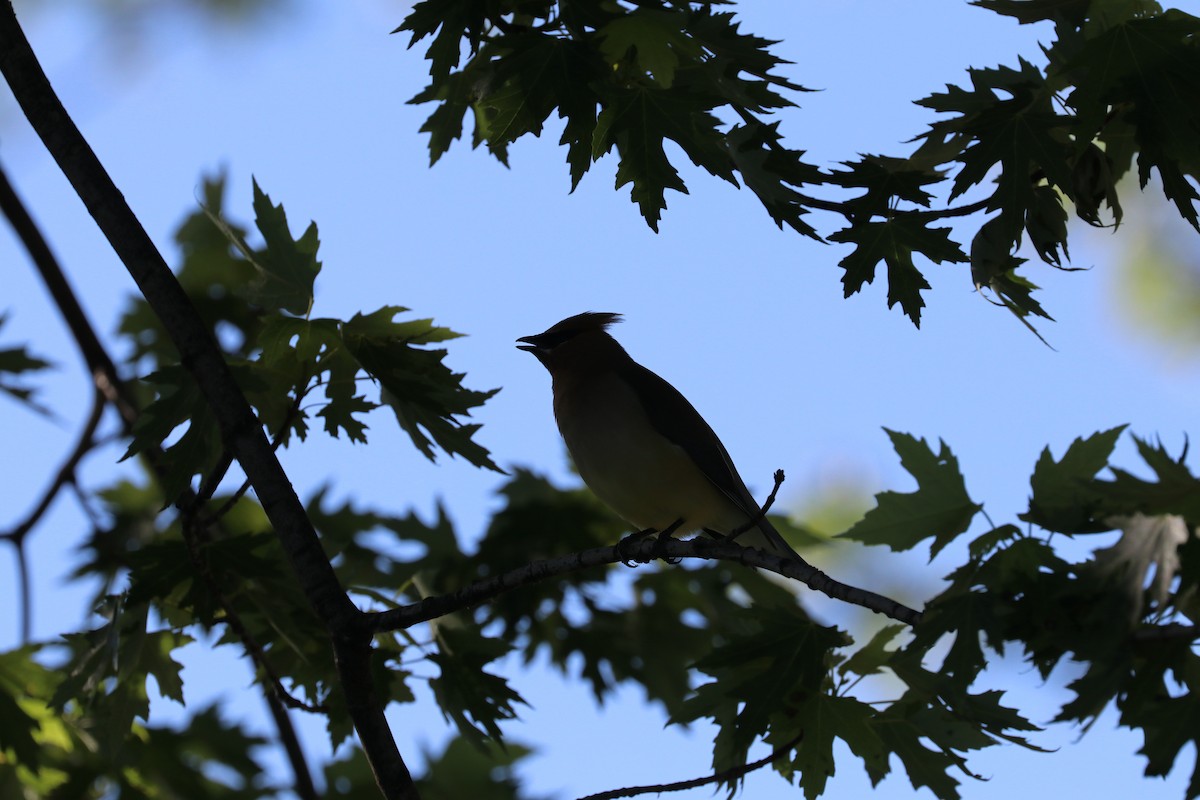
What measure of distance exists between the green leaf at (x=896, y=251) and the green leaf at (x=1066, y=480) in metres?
0.61

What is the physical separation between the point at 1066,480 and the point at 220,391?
2423 millimetres

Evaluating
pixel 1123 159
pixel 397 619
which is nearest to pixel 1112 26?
pixel 1123 159

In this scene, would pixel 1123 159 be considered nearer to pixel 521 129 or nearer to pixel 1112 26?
pixel 1112 26

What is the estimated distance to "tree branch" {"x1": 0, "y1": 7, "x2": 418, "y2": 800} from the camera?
3656 millimetres

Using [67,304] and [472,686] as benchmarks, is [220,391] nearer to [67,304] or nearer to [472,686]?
[472,686]

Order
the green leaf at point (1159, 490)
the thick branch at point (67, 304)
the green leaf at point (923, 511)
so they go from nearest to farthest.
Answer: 1. the green leaf at point (1159, 490)
2. the green leaf at point (923, 511)
3. the thick branch at point (67, 304)

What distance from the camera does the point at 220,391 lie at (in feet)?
12.4

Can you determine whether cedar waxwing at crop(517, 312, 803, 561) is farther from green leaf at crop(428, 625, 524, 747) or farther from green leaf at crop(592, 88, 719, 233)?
green leaf at crop(592, 88, 719, 233)

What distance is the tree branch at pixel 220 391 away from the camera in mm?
3656

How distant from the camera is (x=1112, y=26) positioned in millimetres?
3438

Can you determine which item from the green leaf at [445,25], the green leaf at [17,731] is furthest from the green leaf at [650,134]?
the green leaf at [17,731]

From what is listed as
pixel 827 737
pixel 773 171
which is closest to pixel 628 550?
pixel 827 737

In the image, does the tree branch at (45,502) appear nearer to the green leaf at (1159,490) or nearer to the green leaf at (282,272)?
the green leaf at (282,272)

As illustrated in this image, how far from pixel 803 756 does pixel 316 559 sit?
4.89 feet
